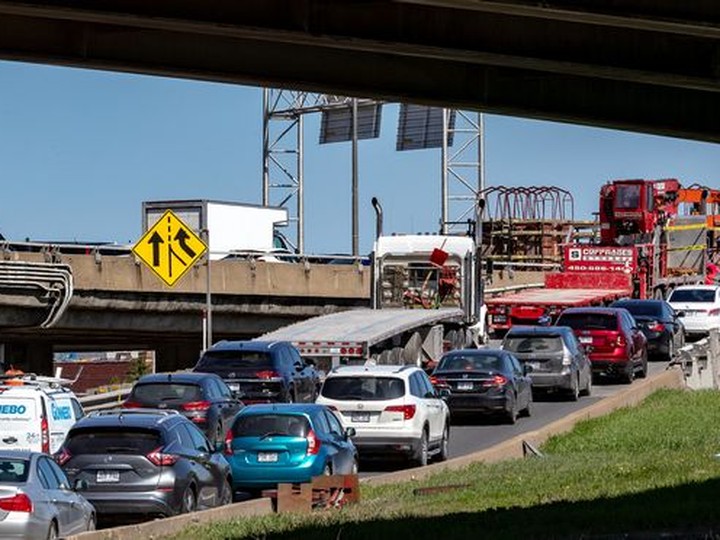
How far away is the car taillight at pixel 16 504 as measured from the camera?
1808 cm

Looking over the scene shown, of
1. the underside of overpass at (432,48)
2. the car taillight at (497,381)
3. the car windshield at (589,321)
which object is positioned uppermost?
the underside of overpass at (432,48)

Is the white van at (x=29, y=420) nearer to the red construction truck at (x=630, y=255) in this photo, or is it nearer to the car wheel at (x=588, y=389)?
the car wheel at (x=588, y=389)

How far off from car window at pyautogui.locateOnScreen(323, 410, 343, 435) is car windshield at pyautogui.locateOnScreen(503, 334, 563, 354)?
13.6 meters

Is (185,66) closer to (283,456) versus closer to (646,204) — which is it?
(283,456)

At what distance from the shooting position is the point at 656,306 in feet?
158

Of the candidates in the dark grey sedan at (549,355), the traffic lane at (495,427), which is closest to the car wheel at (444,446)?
the traffic lane at (495,427)

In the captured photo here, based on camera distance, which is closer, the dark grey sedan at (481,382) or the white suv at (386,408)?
the white suv at (386,408)

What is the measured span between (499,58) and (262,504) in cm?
654

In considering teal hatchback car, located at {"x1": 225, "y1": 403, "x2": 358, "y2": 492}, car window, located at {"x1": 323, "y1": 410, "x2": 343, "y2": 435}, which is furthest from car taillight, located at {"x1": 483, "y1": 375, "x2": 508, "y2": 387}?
teal hatchback car, located at {"x1": 225, "y1": 403, "x2": 358, "y2": 492}

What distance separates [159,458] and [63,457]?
1198mm

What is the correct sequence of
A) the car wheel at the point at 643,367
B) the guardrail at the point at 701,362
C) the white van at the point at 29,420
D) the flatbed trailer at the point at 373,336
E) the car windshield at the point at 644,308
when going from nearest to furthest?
the white van at the point at 29,420
the flatbed trailer at the point at 373,336
the car wheel at the point at 643,367
the guardrail at the point at 701,362
the car windshield at the point at 644,308

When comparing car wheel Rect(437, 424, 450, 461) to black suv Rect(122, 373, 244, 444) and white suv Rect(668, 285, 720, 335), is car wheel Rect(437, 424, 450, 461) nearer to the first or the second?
black suv Rect(122, 373, 244, 444)

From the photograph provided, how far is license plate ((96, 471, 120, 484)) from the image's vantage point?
845 inches

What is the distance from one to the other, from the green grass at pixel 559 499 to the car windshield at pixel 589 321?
8.91 m
